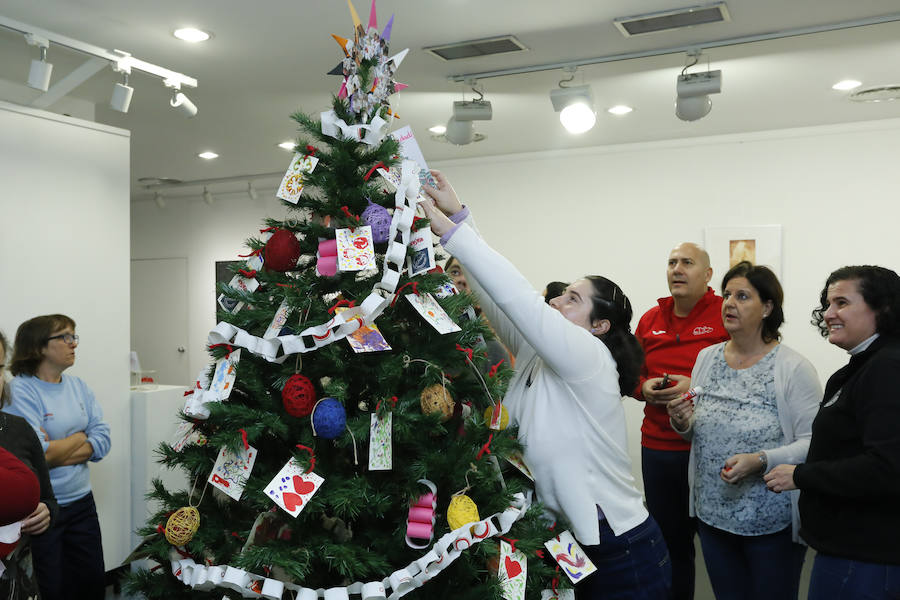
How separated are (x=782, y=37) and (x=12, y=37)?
355cm

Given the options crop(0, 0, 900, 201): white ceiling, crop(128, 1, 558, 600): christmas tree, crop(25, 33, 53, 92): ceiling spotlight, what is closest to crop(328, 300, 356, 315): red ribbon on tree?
crop(128, 1, 558, 600): christmas tree

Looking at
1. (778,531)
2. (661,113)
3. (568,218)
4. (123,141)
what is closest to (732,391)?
(778,531)

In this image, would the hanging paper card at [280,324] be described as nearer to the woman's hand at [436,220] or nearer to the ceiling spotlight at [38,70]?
the woman's hand at [436,220]

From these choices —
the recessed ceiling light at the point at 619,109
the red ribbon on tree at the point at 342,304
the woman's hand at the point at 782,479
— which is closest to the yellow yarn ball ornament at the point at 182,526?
the red ribbon on tree at the point at 342,304

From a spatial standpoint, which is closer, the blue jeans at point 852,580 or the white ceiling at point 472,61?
the blue jeans at point 852,580

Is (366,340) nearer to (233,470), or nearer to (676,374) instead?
(233,470)

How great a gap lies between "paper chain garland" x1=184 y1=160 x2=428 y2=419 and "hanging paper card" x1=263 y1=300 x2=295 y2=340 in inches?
0.7

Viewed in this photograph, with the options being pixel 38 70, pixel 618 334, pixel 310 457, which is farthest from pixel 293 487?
pixel 38 70

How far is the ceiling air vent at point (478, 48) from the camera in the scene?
3507mm

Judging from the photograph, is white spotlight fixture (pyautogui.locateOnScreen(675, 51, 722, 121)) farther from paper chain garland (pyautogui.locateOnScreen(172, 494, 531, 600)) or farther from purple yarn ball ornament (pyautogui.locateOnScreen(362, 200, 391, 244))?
paper chain garland (pyautogui.locateOnScreen(172, 494, 531, 600))

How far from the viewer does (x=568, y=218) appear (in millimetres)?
6059

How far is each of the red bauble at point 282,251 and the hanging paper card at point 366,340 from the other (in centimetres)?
17

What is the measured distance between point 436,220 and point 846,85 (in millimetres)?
3727

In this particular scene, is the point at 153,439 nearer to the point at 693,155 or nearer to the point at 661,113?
the point at 661,113
